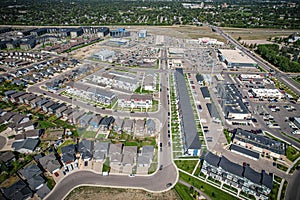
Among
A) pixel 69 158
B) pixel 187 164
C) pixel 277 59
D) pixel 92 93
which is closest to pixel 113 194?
pixel 69 158

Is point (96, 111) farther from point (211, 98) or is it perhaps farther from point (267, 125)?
point (267, 125)

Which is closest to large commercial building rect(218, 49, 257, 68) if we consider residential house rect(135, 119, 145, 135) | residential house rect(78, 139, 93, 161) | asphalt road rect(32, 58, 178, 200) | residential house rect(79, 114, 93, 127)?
residential house rect(135, 119, 145, 135)

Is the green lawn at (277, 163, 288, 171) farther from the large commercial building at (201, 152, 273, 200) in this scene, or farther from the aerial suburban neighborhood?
the large commercial building at (201, 152, 273, 200)

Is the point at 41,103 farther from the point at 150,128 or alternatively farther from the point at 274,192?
the point at 274,192

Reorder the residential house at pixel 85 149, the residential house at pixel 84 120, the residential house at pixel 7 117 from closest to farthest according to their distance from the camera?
the residential house at pixel 85 149, the residential house at pixel 84 120, the residential house at pixel 7 117

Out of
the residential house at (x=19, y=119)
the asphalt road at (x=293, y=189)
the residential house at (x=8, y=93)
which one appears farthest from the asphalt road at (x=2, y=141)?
the asphalt road at (x=293, y=189)

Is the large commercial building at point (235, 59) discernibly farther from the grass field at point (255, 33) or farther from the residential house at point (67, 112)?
the residential house at point (67, 112)
